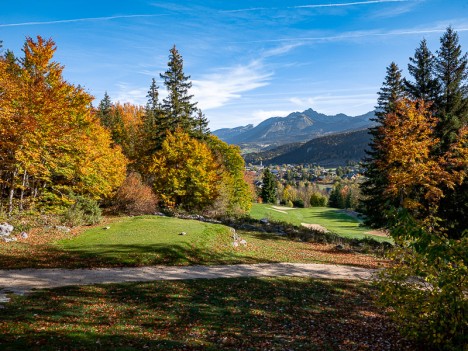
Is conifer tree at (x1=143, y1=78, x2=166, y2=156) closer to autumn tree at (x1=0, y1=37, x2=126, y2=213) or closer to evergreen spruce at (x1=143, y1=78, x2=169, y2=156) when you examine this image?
evergreen spruce at (x1=143, y1=78, x2=169, y2=156)

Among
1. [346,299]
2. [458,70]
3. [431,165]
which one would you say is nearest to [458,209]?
[431,165]

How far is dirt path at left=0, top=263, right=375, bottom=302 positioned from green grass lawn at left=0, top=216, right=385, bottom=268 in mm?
1070

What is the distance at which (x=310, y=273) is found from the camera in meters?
19.2

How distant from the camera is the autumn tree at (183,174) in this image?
4028cm

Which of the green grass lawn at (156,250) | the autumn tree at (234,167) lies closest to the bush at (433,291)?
the green grass lawn at (156,250)

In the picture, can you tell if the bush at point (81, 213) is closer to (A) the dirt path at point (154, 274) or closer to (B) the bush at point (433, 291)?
(A) the dirt path at point (154, 274)

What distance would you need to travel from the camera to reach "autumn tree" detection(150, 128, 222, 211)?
40.3 m

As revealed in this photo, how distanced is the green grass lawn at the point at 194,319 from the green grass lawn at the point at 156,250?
400 centimetres

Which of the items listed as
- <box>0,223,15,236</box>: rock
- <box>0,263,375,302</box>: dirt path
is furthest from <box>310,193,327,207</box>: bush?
<box>0,223,15,236</box>: rock

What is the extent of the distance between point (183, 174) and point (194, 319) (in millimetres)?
30139

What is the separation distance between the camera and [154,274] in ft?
53.9

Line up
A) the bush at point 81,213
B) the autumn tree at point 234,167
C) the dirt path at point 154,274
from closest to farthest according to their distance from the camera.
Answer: the dirt path at point 154,274 < the bush at point 81,213 < the autumn tree at point 234,167

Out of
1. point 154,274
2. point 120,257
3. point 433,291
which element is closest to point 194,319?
point 154,274

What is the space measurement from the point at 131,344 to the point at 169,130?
123 feet
